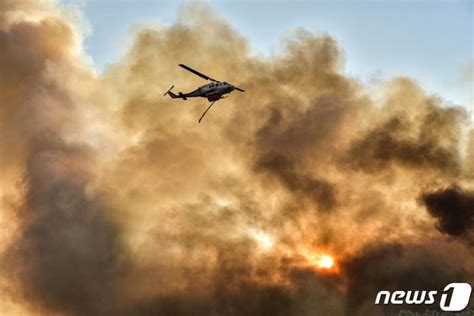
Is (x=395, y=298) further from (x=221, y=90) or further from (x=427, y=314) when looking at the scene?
(x=427, y=314)

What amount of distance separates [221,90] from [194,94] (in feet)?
35.0

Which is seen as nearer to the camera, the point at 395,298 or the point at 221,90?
the point at 395,298

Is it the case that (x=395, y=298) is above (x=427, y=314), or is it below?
below

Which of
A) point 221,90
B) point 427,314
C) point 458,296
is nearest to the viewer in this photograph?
point 458,296

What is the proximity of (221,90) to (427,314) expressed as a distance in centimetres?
12862

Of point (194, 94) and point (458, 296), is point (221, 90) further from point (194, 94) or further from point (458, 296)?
point (458, 296)

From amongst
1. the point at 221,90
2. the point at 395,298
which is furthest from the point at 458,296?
the point at 221,90

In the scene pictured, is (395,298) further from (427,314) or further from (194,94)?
(427,314)

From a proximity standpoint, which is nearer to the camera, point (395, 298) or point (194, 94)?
point (395, 298)

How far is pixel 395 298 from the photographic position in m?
112

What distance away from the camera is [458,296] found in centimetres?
11144

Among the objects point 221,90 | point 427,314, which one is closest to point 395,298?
point 221,90

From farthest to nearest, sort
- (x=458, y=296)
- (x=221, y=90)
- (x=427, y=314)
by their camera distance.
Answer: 1. (x=427, y=314)
2. (x=221, y=90)
3. (x=458, y=296)

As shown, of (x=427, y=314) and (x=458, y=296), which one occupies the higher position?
(x=427, y=314)
